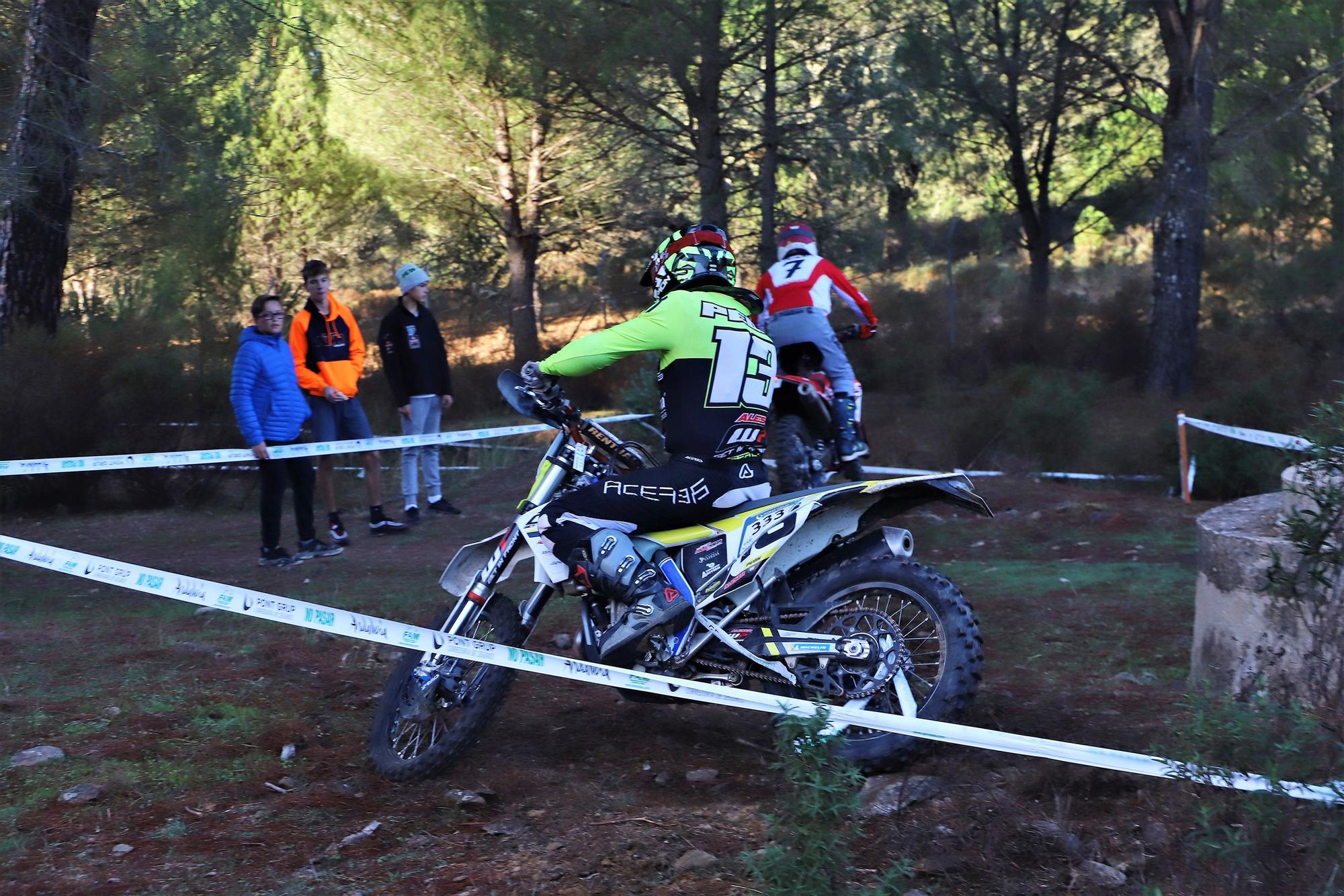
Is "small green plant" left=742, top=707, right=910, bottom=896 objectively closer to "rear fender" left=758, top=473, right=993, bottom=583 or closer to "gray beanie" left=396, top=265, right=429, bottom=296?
"rear fender" left=758, top=473, right=993, bottom=583

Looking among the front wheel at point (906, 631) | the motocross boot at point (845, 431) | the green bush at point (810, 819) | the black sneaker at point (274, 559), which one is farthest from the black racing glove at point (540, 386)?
the motocross boot at point (845, 431)

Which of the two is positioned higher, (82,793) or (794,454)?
(794,454)

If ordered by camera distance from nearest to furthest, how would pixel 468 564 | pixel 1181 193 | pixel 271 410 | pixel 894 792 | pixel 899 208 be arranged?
pixel 894 792 < pixel 468 564 < pixel 271 410 < pixel 1181 193 < pixel 899 208

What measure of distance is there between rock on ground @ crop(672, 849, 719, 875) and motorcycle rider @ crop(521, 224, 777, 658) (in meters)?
0.95

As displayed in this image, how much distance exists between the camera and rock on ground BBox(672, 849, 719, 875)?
3.41 m

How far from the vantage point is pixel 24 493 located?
35.2ft

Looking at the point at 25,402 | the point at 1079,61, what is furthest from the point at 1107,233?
the point at 25,402

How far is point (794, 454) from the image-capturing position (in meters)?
8.43

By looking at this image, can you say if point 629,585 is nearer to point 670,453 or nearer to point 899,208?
point 670,453

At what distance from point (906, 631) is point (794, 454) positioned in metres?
4.33

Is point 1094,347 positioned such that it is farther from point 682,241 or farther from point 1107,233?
point 682,241

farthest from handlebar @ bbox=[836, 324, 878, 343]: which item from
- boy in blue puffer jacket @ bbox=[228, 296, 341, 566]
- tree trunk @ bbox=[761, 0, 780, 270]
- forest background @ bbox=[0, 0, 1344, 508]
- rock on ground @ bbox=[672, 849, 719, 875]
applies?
tree trunk @ bbox=[761, 0, 780, 270]

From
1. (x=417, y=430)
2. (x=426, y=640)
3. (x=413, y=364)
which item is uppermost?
(x=413, y=364)

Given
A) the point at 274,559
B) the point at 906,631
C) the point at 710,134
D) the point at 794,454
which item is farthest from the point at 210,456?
the point at 710,134
